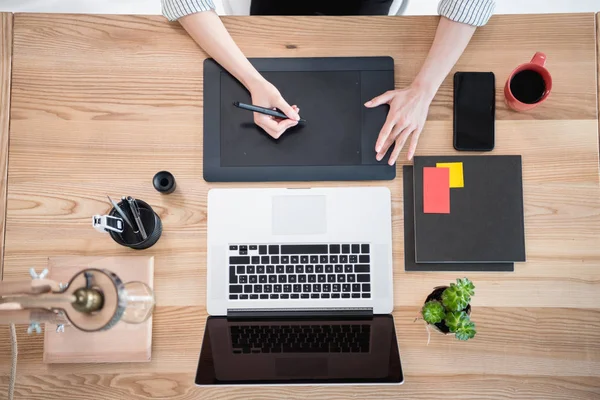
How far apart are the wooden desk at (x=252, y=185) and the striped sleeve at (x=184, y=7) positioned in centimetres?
5

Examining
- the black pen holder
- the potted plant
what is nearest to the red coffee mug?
the potted plant

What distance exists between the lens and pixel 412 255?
939 millimetres

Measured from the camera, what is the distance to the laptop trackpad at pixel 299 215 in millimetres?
931

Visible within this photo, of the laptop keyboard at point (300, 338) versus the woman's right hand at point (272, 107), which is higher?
the woman's right hand at point (272, 107)

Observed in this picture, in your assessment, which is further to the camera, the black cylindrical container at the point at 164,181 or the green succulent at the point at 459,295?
the black cylindrical container at the point at 164,181

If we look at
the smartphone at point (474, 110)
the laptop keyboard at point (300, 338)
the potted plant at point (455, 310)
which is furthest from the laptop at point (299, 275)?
the smartphone at point (474, 110)

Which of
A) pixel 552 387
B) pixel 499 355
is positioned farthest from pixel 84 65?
pixel 552 387

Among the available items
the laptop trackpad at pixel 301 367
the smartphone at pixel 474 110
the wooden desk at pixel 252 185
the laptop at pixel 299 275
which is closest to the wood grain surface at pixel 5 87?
the wooden desk at pixel 252 185

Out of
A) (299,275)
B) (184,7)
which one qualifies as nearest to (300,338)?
(299,275)

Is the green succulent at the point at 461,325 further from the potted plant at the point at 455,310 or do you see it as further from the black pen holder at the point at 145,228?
the black pen holder at the point at 145,228

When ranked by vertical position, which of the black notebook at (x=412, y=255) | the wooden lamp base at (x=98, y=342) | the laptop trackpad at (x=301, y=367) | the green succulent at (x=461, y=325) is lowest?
the laptop trackpad at (x=301, y=367)

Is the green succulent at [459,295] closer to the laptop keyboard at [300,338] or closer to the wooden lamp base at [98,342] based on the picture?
the laptop keyboard at [300,338]

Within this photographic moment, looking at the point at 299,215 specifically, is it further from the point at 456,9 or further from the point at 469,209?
the point at 456,9

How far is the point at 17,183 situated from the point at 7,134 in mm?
111
